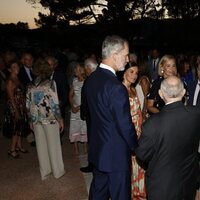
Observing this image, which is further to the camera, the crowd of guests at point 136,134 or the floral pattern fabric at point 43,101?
the floral pattern fabric at point 43,101

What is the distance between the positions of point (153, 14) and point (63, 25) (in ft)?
23.8

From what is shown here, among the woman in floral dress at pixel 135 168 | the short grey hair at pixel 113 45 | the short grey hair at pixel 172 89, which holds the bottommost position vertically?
the woman in floral dress at pixel 135 168

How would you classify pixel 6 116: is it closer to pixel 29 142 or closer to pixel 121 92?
pixel 29 142

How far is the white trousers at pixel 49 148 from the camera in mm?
5398

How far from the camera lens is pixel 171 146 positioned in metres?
2.98

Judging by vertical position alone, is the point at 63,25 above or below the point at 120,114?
above

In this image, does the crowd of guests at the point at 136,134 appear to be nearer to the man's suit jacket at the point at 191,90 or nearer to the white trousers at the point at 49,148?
the man's suit jacket at the point at 191,90

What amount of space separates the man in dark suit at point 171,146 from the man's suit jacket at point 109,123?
1.05 feet

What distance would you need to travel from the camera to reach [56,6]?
28219 mm

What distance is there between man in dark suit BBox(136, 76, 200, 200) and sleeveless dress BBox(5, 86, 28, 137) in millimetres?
3610

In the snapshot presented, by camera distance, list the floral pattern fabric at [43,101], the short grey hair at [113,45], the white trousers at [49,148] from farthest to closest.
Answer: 1. the white trousers at [49,148]
2. the floral pattern fabric at [43,101]
3. the short grey hair at [113,45]

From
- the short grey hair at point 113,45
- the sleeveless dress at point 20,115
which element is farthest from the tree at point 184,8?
the short grey hair at point 113,45

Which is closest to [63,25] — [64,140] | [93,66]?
[64,140]

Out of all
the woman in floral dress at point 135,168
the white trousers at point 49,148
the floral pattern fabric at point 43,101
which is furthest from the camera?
the white trousers at point 49,148
